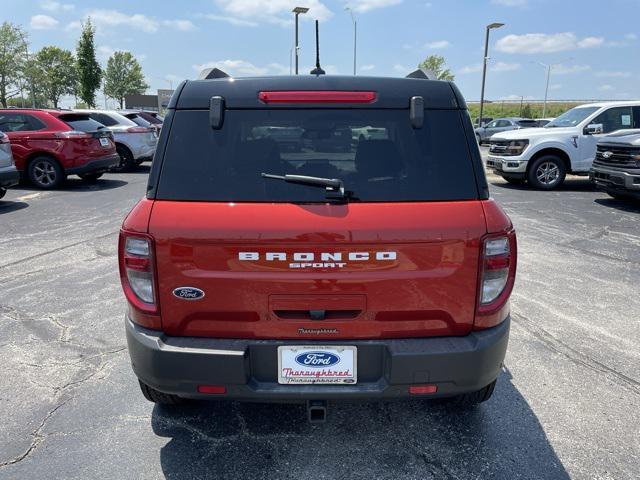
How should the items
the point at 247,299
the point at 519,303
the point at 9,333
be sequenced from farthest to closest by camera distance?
the point at 519,303 → the point at 9,333 → the point at 247,299

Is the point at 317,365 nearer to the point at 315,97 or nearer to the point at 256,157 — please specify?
the point at 256,157

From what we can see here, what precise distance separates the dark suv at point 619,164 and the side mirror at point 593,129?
1.52 m

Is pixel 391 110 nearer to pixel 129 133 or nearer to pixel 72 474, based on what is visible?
pixel 72 474

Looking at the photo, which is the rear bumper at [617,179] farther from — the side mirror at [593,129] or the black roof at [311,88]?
the black roof at [311,88]

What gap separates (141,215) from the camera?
228 cm

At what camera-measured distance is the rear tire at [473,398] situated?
2.71m

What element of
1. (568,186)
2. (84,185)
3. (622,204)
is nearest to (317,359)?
(622,204)

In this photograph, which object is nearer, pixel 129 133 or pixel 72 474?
pixel 72 474

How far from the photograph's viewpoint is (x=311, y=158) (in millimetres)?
2396

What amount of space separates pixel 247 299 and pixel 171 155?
0.76m

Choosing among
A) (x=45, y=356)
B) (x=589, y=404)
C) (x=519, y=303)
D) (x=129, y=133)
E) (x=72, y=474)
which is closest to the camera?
(x=72, y=474)

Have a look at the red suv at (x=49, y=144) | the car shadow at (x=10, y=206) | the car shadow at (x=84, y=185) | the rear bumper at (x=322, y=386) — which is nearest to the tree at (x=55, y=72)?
the car shadow at (x=84, y=185)

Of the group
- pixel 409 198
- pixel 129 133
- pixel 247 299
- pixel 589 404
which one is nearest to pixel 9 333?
pixel 247 299

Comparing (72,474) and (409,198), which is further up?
(409,198)
